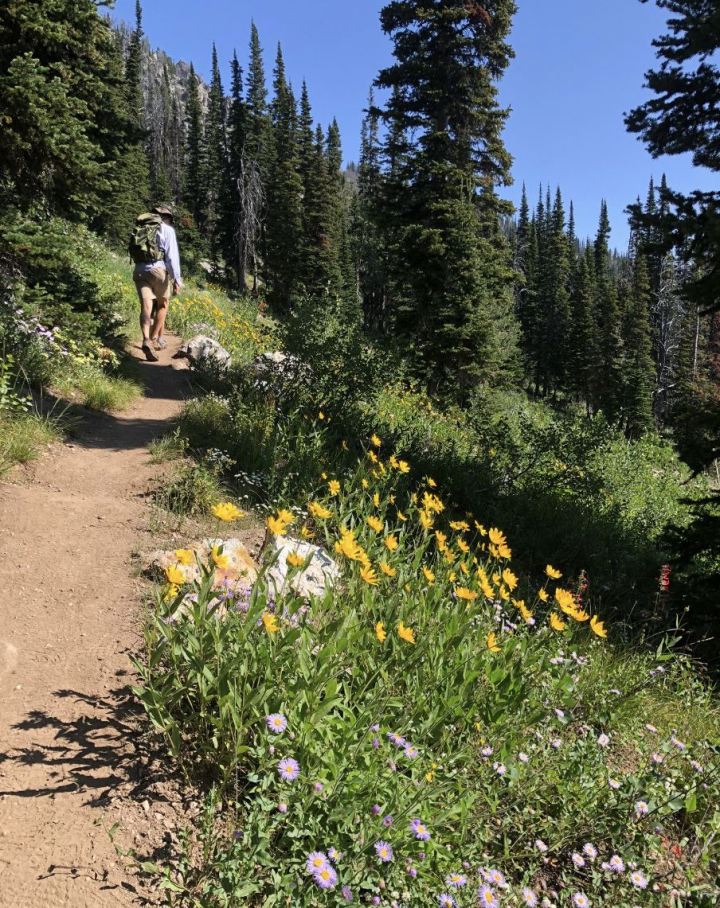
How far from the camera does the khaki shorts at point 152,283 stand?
815cm

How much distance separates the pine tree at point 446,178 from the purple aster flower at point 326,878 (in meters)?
12.1

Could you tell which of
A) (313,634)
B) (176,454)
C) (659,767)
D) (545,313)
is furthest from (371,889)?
Result: (545,313)

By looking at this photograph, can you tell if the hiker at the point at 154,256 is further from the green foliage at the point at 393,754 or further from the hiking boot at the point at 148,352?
the green foliage at the point at 393,754

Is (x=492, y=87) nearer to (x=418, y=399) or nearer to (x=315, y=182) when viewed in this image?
(x=418, y=399)

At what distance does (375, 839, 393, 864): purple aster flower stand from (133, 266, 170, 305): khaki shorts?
7967 mm

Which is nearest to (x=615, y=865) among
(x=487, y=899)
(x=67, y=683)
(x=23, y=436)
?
(x=487, y=899)

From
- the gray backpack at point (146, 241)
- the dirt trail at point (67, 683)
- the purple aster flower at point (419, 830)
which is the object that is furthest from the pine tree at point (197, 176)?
the purple aster flower at point (419, 830)

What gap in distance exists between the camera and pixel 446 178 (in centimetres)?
1382

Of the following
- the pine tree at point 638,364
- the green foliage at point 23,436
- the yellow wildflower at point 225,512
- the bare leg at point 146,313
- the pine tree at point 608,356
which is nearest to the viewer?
the yellow wildflower at point 225,512

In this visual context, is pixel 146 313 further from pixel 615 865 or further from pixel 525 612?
pixel 615 865

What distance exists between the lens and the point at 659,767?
244 centimetres

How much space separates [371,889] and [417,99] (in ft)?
53.2

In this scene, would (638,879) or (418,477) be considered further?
(418,477)

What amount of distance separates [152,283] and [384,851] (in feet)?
26.7
